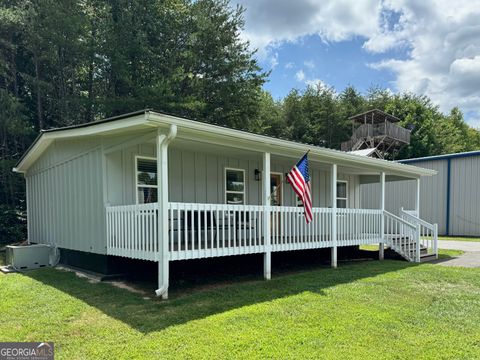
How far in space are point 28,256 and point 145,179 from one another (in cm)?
390

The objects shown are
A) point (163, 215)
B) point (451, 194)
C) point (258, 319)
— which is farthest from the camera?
point (451, 194)

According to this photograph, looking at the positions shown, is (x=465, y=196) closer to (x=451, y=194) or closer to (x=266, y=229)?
(x=451, y=194)

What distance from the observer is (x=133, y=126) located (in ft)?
20.3

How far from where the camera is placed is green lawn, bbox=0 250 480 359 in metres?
3.98

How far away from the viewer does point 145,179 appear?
8234 mm

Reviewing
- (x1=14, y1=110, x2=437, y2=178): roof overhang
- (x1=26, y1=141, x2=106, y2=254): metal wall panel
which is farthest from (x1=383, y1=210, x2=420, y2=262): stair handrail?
(x1=26, y1=141, x2=106, y2=254): metal wall panel

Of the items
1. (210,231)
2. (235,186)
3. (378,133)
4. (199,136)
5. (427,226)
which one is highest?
(378,133)

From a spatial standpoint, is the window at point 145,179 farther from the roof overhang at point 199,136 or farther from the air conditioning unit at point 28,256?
the air conditioning unit at point 28,256

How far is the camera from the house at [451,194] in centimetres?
1830

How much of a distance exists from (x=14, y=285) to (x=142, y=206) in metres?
3.26

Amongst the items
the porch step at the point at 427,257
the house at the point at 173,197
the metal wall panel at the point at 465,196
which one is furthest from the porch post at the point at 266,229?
the metal wall panel at the point at 465,196

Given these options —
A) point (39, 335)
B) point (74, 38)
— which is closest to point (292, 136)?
point (74, 38)

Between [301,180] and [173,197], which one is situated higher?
[301,180]

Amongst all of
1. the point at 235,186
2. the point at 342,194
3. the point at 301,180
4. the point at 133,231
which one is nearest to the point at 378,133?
the point at 342,194
